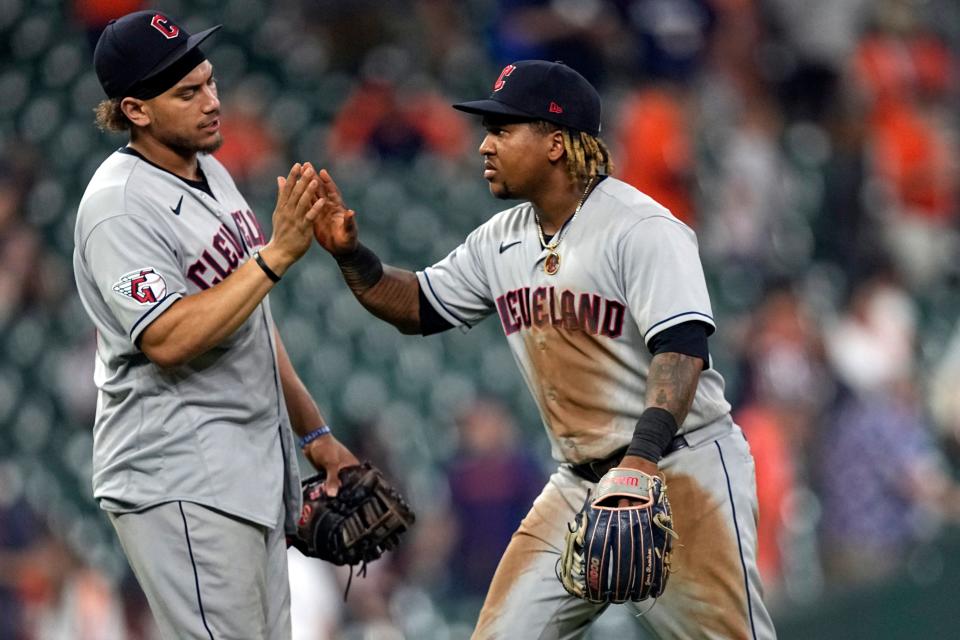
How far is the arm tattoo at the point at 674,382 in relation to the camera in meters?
3.46

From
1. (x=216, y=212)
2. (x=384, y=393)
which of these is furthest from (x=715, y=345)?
(x=216, y=212)

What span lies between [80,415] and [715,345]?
3.19 m

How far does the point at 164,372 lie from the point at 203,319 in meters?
0.22

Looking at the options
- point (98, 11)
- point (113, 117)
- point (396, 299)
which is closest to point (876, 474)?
point (396, 299)

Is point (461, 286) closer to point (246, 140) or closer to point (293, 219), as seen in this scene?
point (293, 219)

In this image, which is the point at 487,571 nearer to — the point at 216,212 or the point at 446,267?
the point at 446,267

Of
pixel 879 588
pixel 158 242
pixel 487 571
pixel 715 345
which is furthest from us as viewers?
pixel 715 345

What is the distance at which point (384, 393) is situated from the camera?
24.7 feet

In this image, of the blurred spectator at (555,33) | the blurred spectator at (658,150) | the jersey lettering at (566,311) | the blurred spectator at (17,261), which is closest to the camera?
the jersey lettering at (566,311)

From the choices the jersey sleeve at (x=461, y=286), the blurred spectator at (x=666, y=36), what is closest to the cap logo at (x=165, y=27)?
the jersey sleeve at (x=461, y=286)

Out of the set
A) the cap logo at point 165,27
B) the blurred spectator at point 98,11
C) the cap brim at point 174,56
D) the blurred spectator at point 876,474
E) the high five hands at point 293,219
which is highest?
the blurred spectator at point 98,11

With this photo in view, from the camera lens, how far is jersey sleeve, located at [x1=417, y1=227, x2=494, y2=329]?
407cm

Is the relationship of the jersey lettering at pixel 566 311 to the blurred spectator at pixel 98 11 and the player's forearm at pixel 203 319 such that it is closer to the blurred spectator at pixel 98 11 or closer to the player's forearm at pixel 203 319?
the player's forearm at pixel 203 319

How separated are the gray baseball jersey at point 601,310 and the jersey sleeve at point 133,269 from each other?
0.90m
